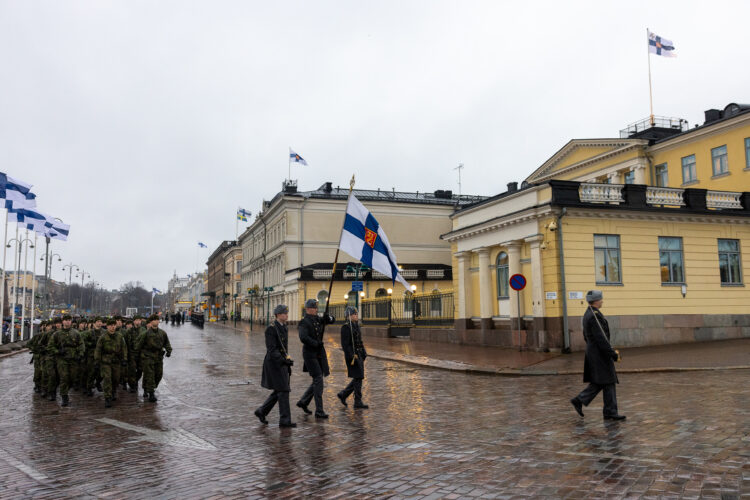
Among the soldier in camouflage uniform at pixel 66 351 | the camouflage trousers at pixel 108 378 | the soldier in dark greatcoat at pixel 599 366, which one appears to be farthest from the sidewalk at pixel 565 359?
the soldier in camouflage uniform at pixel 66 351

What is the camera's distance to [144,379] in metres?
12.1

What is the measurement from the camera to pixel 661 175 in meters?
35.2

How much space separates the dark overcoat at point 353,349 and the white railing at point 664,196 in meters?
15.5

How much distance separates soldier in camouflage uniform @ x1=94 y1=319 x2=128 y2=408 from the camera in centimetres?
1166

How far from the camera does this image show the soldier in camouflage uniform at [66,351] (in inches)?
472

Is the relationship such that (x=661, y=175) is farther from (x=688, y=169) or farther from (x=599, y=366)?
(x=599, y=366)

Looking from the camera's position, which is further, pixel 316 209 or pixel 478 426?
pixel 316 209

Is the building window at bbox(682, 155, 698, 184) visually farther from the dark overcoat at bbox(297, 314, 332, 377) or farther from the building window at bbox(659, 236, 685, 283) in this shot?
the dark overcoat at bbox(297, 314, 332, 377)

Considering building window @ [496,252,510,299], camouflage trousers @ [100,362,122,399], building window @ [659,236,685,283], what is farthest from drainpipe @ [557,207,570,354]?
camouflage trousers @ [100,362,122,399]

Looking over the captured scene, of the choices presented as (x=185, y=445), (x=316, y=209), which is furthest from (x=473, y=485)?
(x=316, y=209)

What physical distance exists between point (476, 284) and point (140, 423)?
714 inches

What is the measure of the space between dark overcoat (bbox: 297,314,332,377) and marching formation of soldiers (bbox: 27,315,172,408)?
168 inches

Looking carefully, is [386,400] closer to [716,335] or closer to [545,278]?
[545,278]

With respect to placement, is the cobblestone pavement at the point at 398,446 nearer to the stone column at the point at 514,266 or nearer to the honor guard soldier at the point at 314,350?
the honor guard soldier at the point at 314,350
